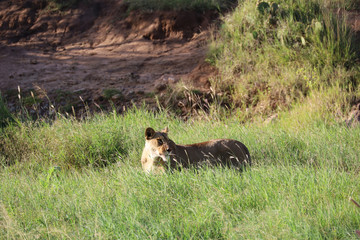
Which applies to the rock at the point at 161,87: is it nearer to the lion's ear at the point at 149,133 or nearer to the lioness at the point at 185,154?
the lioness at the point at 185,154

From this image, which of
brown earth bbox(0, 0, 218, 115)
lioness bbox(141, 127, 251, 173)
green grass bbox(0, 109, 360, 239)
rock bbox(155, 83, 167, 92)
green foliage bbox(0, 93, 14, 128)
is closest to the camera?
green grass bbox(0, 109, 360, 239)

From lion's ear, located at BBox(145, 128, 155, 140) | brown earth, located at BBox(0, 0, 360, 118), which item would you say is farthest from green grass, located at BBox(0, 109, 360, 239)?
brown earth, located at BBox(0, 0, 360, 118)

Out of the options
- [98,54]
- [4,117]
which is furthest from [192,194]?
[98,54]

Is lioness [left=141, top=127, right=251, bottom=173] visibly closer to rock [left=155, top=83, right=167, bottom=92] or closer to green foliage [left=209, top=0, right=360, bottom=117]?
green foliage [left=209, top=0, right=360, bottom=117]

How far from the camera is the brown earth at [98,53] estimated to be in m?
8.77

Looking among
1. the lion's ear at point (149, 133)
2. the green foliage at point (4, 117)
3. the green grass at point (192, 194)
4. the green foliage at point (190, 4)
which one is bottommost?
the green foliage at point (4, 117)

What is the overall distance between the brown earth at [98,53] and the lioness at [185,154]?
3617 mm

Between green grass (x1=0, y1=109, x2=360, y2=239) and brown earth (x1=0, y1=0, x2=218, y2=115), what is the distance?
257 cm

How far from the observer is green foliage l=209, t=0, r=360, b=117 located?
7.64 metres

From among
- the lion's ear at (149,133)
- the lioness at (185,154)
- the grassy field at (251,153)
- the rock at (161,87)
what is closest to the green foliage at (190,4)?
the grassy field at (251,153)

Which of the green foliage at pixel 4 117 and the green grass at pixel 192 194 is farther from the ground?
the green grass at pixel 192 194

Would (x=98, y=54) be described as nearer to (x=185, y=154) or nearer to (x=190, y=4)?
(x=190, y=4)

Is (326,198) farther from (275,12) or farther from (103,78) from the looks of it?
(103,78)

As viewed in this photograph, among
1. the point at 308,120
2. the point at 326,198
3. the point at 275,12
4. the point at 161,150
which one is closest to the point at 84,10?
the point at 275,12
